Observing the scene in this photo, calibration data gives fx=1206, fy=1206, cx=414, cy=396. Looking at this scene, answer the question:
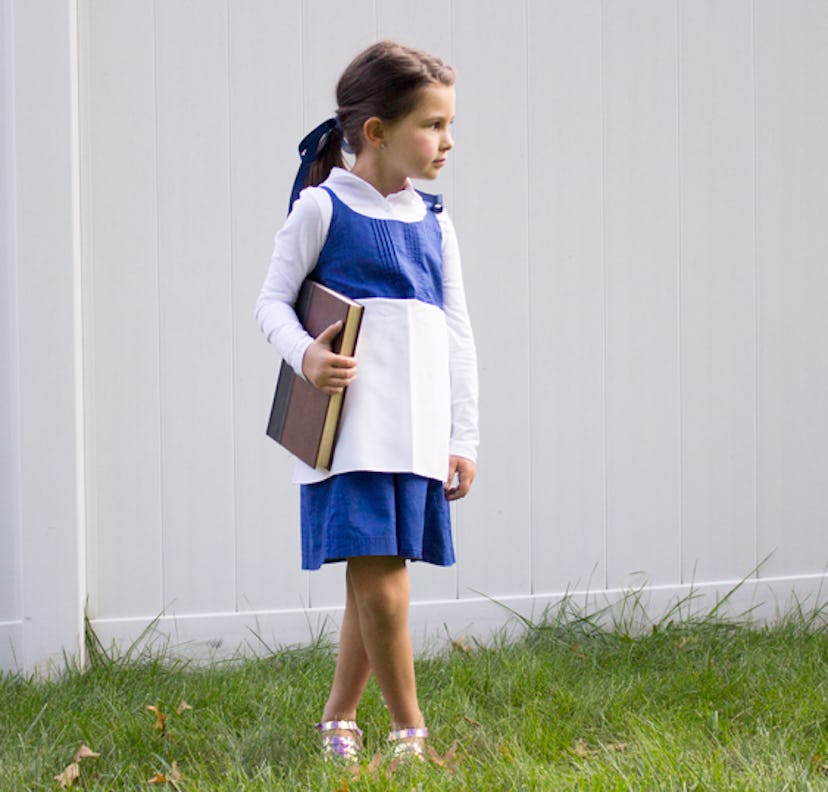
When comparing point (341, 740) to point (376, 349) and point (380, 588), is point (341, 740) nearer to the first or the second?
point (380, 588)

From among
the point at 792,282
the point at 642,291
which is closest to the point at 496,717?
the point at 642,291

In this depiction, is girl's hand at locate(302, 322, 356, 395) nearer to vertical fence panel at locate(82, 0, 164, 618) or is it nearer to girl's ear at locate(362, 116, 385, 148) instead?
girl's ear at locate(362, 116, 385, 148)

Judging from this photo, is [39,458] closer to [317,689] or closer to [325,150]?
[317,689]

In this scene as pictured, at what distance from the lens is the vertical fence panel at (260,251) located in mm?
3270

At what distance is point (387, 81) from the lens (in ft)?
7.41

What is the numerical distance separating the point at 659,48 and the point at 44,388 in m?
2.01

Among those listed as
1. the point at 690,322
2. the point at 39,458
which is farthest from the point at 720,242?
the point at 39,458

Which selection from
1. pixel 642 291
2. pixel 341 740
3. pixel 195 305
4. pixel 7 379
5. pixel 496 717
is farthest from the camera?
pixel 642 291

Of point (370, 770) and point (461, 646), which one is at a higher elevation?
point (370, 770)

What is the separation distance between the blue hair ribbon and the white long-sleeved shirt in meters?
0.13

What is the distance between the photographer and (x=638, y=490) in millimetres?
3557

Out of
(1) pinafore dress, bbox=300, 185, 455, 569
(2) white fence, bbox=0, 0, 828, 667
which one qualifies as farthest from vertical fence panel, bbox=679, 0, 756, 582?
(1) pinafore dress, bbox=300, 185, 455, 569

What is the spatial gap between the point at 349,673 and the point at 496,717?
15.8 inches

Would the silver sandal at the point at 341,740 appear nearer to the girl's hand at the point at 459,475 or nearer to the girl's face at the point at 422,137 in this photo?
the girl's hand at the point at 459,475
